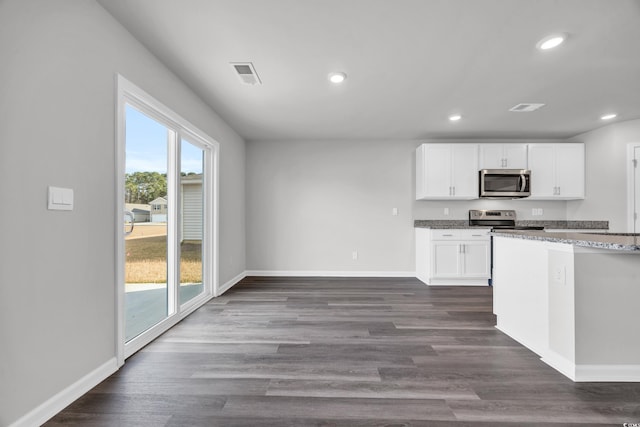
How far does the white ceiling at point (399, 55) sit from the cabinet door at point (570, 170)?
0.75 meters

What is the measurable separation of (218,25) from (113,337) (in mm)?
2263

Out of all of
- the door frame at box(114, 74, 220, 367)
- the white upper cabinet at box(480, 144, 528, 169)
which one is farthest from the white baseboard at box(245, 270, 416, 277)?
the white upper cabinet at box(480, 144, 528, 169)

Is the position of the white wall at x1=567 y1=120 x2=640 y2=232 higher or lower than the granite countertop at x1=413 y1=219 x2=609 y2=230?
higher

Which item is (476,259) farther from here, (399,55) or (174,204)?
(174,204)

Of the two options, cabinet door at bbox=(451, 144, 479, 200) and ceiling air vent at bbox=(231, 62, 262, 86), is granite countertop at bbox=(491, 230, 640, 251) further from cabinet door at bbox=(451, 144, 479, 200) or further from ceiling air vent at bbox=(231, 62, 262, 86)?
ceiling air vent at bbox=(231, 62, 262, 86)

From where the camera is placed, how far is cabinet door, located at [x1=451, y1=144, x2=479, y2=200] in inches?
186

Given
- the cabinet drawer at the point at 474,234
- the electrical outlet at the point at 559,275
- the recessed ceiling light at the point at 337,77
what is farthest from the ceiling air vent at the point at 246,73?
the cabinet drawer at the point at 474,234

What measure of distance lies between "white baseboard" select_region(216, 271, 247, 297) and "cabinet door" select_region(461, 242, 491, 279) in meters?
3.51

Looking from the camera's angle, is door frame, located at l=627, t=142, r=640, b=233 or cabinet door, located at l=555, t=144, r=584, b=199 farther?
cabinet door, located at l=555, t=144, r=584, b=199

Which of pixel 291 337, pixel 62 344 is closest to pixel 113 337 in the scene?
pixel 62 344

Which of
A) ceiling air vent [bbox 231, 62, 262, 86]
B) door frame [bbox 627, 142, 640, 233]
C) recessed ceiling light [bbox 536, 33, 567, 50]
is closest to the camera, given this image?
recessed ceiling light [bbox 536, 33, 567, 50]

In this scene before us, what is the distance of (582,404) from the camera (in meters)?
1.67

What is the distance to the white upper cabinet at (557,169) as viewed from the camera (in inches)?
185

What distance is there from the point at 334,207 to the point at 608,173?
4.13 metres
